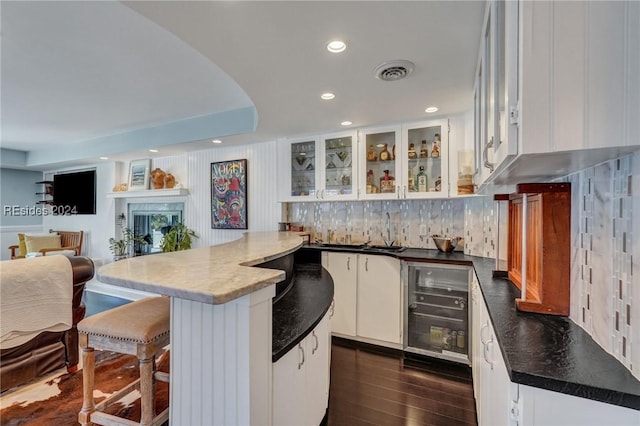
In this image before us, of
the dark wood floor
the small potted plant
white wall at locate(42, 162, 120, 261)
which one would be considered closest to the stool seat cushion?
the dark wood floor

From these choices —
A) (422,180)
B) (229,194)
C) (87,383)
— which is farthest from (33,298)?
(422,180)

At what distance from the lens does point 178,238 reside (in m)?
4.59

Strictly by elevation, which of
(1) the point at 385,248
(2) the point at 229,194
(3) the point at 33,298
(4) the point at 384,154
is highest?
(4) the point at 384,154

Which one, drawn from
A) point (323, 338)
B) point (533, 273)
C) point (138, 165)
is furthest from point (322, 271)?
point (138, 165)

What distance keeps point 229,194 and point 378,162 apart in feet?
7.11

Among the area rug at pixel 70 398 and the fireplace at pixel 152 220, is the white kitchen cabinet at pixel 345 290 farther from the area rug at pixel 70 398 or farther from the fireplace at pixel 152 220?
the fireplace at pixel 152 220

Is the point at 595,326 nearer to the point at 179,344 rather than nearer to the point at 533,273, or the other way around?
the point at 533,273

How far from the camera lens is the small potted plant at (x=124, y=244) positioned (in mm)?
5266

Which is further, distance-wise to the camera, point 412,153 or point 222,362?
point 412,153

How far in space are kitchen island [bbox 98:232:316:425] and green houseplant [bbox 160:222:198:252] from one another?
350 cm

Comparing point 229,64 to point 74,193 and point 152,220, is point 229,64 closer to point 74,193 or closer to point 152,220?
point 152,220

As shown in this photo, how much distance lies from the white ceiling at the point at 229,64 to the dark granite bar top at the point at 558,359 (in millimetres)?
1413

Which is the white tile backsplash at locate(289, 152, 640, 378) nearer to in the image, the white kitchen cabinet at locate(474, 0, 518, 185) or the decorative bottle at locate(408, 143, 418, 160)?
the white kitchen cabinet at locate(474, 0, 518, 185)

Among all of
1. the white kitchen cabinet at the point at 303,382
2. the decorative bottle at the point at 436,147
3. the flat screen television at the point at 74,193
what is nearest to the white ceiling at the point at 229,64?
the decorative bottle at the point at 436,147
